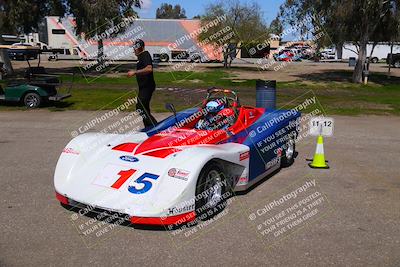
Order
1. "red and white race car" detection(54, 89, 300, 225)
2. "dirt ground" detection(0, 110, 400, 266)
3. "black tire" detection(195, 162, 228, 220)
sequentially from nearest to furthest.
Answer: "dirt ground" detection(0, 110, 400, 266)
"red and white race car" detection(54, 89, 300, 225)
"black tire" detection(195, 162, 228, 220)

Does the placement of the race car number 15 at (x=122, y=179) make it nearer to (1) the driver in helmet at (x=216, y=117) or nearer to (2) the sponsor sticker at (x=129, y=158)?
(2) the sponsor sticker at (x=129, y=158)

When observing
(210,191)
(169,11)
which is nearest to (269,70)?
(210,191)

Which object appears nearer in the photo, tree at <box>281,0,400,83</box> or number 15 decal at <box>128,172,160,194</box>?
number 15 decal at <box>128,172,160,194</box>

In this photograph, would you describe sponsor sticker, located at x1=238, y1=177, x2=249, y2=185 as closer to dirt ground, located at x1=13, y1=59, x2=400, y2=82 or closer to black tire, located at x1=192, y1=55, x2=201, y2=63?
dirt ground, located at x1=13, y1=59, x2=400, y2=82

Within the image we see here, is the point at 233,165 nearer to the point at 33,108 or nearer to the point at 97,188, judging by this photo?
the point at 97,188

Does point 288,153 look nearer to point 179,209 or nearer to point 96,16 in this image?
point 179,209

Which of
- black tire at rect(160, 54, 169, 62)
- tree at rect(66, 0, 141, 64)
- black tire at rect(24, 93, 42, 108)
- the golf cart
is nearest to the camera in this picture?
the golf cart

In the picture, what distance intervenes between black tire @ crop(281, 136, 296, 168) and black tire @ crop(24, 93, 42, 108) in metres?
9.19

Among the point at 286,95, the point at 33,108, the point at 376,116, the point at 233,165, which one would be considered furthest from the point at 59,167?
the point at 286,95

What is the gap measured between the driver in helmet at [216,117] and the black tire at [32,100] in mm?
8737

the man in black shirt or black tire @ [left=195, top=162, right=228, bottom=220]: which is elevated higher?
the man in black shirt

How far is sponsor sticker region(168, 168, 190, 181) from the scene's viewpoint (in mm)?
4620

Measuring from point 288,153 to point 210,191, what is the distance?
8.99ft

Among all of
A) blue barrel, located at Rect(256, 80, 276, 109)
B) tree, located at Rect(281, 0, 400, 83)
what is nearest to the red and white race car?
blue barrel, located at Rect(256, 80, 276, 109)
